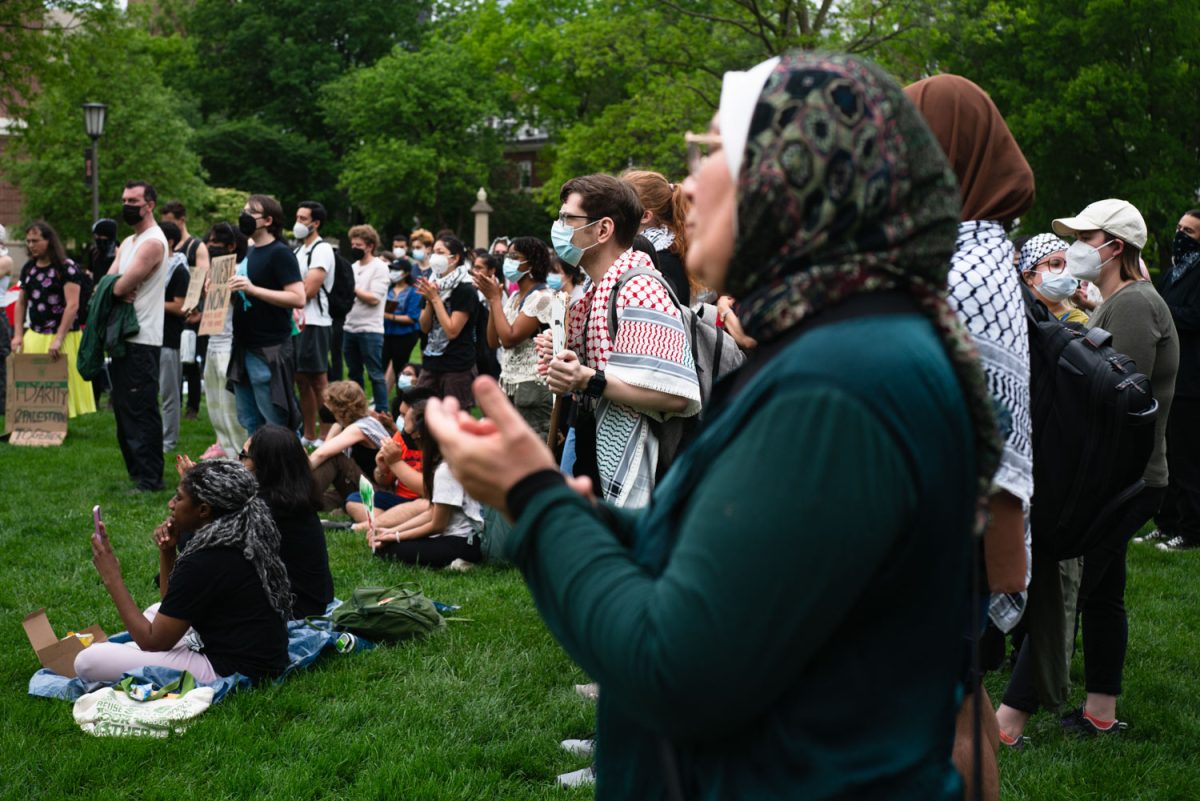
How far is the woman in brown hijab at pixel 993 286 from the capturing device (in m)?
2.77

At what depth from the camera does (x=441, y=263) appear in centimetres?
1198

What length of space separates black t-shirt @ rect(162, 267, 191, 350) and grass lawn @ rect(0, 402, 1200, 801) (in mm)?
4418

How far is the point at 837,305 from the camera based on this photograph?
1.40 m

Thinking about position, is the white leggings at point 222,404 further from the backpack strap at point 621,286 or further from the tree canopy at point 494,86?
the tree canopy at point 494,86

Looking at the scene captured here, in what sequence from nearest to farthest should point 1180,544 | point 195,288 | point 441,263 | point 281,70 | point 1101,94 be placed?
point 1180,544
point 195,288
point 441,263
point 1101,94
point 281,70

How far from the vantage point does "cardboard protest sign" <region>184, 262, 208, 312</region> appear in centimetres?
1028

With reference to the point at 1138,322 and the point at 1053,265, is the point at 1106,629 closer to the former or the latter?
the point at 1138,322

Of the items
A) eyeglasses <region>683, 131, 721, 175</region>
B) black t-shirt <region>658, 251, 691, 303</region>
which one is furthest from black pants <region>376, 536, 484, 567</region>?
eyeglasses <region>683, 131, 721, 175</region>

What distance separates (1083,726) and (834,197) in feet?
14.2

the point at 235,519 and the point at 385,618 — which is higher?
the point at 235,519

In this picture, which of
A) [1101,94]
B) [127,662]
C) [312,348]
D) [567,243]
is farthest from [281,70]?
[567,243]

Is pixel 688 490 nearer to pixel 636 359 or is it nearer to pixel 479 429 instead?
pixel 479 429

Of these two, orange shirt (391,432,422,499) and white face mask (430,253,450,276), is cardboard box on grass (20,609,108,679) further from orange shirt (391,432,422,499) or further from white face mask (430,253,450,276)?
white face mask (430,253,450,276)

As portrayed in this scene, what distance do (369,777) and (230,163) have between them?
175ft
